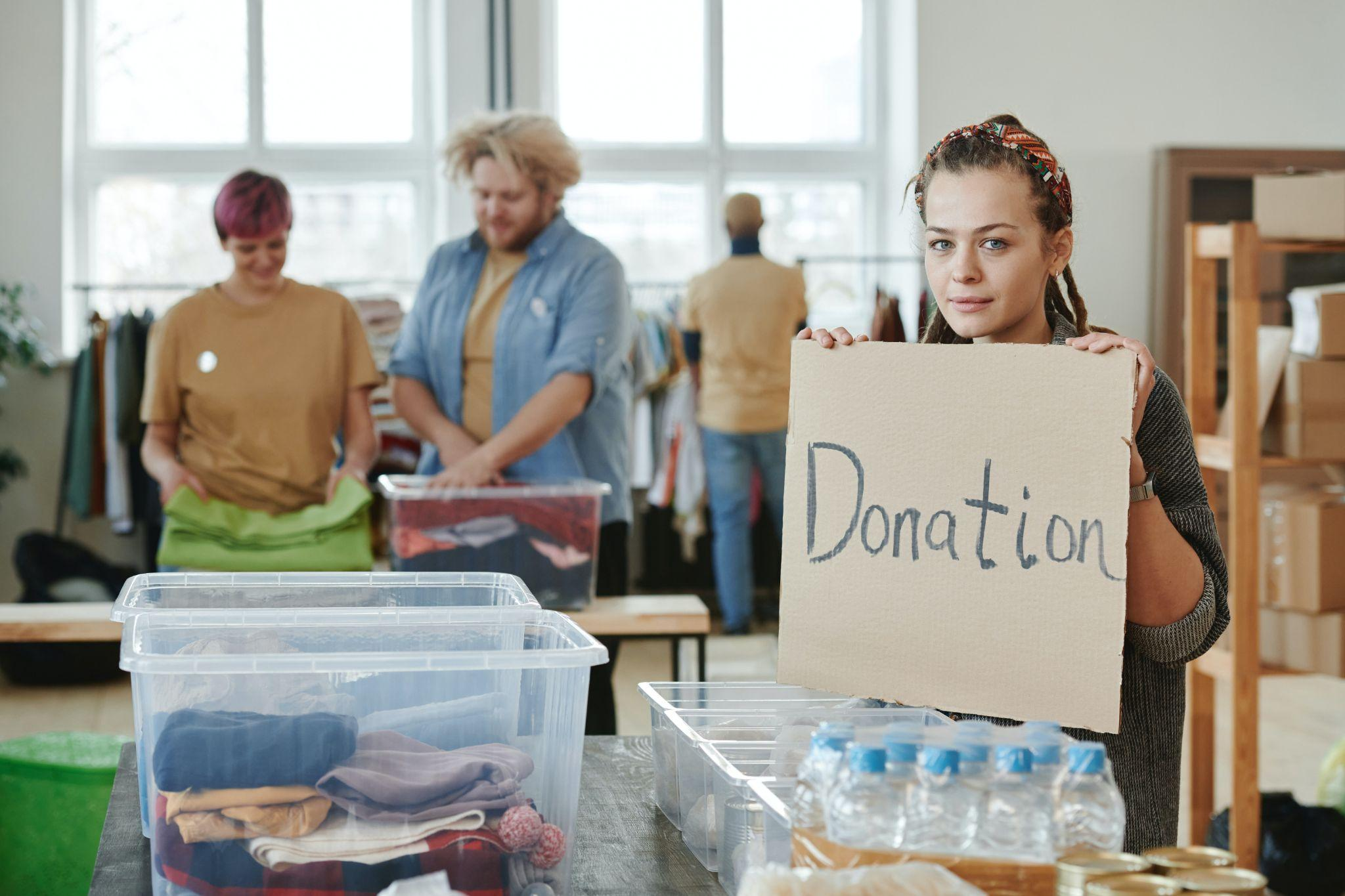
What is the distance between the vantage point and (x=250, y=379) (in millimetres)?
2516

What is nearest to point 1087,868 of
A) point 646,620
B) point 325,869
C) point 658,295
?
point 325,869

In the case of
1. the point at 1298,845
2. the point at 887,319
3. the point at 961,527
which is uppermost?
the point at 887,319

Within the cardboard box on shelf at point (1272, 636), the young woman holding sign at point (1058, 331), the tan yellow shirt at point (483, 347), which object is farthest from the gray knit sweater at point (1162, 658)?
the cardboard box on shelf at point (1272, 636)

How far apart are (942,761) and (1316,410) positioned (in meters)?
2.36

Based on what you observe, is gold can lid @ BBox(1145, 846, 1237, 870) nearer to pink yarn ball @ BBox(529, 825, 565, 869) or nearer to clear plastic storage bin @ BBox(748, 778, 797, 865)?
clear plastic storage bin @ BBox(748, 778, 797, 865)

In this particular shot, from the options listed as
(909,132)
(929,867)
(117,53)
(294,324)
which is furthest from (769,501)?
(929,867)

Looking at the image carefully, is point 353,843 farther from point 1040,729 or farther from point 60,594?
point 60,594

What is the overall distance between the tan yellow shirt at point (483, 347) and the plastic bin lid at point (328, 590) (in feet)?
3.61

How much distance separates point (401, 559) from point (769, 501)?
2.84 m

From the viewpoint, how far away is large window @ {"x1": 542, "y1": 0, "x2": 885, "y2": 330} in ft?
19.9

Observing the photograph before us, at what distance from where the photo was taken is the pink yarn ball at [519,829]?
94cm

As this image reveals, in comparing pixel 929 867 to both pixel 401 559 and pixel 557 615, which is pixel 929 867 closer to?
pixel 557 615

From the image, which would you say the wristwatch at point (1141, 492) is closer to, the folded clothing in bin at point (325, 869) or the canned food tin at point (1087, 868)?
the canned food tin at point (1087, 868)

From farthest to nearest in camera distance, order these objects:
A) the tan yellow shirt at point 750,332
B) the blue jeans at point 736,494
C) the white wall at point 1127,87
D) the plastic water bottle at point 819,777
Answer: the white wall at point 1127,87
the blue jeans at point 736,494
the tan yellow shirt at point 750,332
the plastic water bottle at point 819,777
